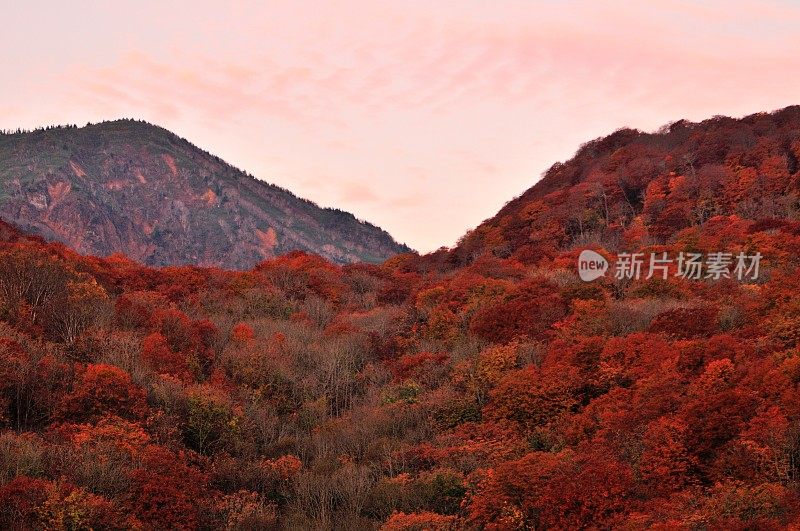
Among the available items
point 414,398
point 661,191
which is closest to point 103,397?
point 414,398

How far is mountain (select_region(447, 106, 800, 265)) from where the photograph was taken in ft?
334

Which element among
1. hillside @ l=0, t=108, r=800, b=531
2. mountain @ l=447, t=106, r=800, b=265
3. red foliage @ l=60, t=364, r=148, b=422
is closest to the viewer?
hillside @ l=0, t=108, r=800, b=531

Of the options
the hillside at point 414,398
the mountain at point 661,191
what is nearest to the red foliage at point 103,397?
the hillside at point 414,398

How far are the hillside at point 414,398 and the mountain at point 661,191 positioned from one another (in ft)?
22.3

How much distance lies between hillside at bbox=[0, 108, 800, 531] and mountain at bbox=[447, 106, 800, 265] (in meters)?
6.81

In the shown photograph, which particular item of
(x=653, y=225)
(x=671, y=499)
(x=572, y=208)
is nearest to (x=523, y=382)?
(x=671, y=499)

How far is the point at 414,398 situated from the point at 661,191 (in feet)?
226

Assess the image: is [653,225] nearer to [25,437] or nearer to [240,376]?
[240,376]

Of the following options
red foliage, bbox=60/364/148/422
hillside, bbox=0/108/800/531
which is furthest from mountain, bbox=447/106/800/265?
red foliage, bbox=60/364/148/422

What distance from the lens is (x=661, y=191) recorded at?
114 m

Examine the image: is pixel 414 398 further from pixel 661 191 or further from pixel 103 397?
pixel 661 191

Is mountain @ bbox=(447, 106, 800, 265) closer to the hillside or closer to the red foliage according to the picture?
the hillside

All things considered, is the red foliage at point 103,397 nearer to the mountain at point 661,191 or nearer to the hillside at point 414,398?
the hillside at point 414,398

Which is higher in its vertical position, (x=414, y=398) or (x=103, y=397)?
(x=414, y=398)
